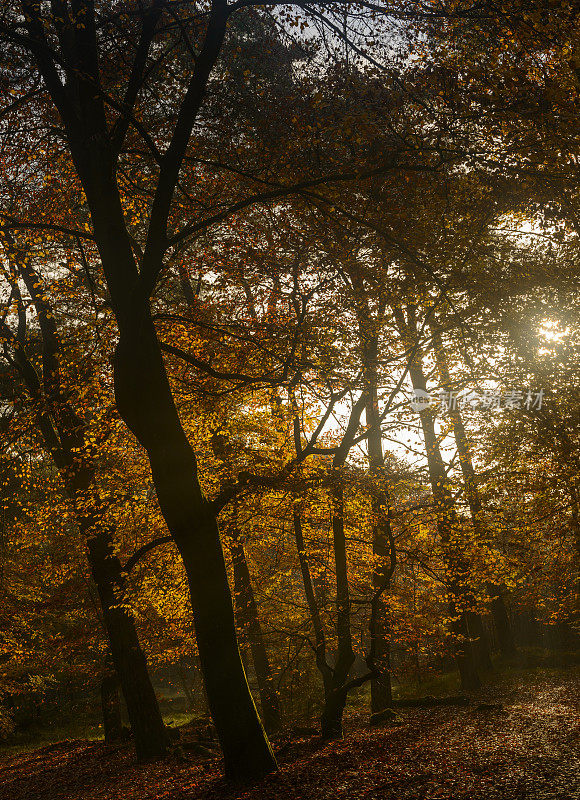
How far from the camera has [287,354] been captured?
384 inches

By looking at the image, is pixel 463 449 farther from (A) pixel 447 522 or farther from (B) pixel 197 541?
(B) pixel 197 541

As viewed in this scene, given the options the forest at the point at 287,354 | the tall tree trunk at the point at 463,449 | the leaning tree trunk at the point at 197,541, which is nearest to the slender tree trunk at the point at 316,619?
the forest at the point at 287,354

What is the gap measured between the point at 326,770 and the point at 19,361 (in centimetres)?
1123

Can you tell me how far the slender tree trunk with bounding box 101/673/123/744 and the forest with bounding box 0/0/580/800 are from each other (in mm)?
414

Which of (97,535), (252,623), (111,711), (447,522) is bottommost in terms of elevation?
(111,711)

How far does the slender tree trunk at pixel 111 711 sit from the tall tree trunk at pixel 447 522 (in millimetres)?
9242

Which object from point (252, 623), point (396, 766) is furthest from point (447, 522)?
point (396, 766)

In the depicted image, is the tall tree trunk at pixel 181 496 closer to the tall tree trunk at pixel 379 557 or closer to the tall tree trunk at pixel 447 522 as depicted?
the tall tree trunk at pixel 379 557

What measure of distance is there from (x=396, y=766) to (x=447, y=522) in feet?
21.3

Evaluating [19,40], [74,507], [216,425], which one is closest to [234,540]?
[216,425]

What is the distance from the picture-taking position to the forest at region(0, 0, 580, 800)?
7043 millimetres

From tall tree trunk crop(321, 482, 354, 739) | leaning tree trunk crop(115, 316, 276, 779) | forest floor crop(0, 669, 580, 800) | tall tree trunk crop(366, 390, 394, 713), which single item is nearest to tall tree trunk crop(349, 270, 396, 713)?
tall tree trunk crop(366, 390, 394, 713)

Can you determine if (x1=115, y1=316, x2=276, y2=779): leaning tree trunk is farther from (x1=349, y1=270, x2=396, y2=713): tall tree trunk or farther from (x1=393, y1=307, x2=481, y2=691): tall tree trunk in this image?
(x1=393, y1=307, x2=481, y2=691): tall tree trunk

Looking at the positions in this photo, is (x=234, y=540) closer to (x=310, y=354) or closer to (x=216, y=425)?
(x=216, y=425)
